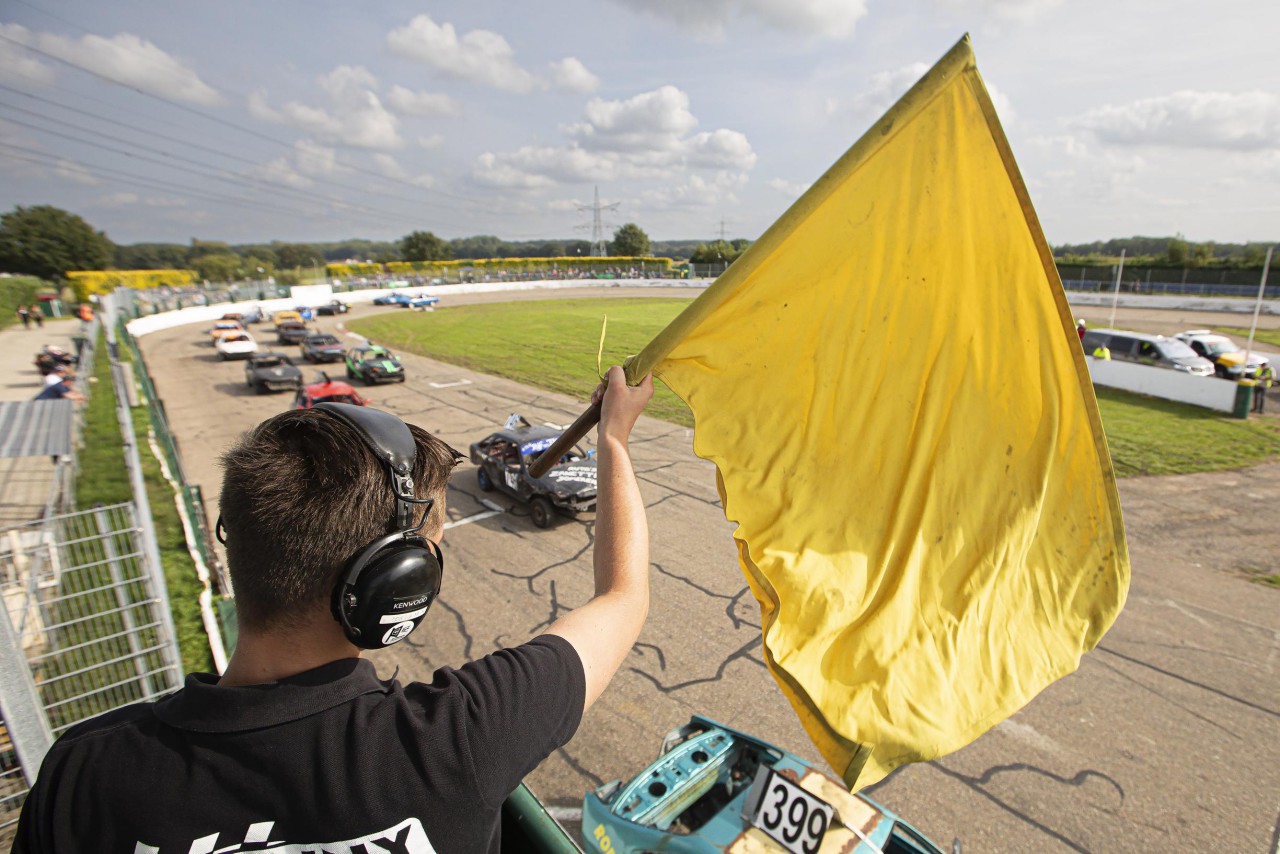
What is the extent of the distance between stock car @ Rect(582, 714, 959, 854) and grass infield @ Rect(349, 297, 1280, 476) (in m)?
11.4

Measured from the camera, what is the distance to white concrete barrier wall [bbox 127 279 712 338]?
41.2m

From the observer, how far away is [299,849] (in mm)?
1156

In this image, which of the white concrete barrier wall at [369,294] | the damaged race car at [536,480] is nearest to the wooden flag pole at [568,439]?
the damaged race car at [536,480]

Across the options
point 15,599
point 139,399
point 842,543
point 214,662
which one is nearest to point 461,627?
point 214,662

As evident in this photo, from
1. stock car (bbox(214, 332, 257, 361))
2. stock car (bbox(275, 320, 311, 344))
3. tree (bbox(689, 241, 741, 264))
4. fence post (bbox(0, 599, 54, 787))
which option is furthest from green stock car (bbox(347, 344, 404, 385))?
tree (bbox(689, 241, 741, 264))

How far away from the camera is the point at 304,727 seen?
1.22m

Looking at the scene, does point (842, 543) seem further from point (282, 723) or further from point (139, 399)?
point (139, 399)

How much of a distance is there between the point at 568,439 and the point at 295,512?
121cm

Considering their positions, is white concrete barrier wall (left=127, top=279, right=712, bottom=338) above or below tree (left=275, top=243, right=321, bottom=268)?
below

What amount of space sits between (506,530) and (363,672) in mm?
9292

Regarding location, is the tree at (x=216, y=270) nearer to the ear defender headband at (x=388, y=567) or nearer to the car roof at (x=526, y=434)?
the car roof at (x=526, y=434)

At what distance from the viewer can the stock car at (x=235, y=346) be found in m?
28.1

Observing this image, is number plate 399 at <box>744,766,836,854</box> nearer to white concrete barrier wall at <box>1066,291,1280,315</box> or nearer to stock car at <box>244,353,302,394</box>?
stock car at <box>244,353,302,394</box>

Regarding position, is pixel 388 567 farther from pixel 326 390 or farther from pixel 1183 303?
pixel 1183 303
